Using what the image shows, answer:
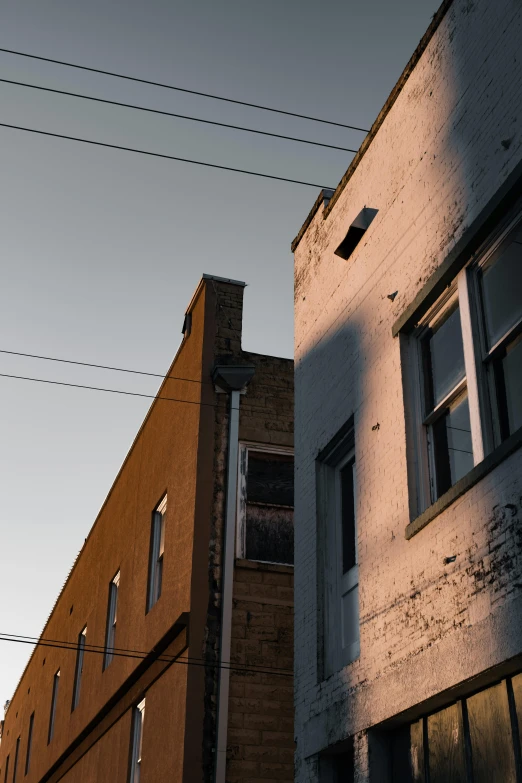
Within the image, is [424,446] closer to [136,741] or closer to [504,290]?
[504,290]

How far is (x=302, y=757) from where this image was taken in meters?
8.43

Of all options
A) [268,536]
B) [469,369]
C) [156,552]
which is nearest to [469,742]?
[469,369]

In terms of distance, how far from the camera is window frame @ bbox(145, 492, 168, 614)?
1462cm

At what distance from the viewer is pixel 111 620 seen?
56.9 feet

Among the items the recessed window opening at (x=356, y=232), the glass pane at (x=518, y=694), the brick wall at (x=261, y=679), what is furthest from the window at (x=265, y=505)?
the glass pane at (x=518, y=694)

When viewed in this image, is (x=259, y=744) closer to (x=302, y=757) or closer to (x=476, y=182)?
(x=302, y=757)

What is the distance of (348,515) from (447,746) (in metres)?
2.76

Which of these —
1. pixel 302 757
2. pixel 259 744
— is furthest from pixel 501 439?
pixel 259 744

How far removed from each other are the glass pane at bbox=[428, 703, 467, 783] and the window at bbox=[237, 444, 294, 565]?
6.73m

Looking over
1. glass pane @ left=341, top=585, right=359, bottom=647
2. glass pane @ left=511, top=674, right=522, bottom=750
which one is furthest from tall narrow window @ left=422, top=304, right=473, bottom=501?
Result: glass pane @ left=341, top=585, right=359, bottom=647

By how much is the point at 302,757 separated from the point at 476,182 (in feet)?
16.0

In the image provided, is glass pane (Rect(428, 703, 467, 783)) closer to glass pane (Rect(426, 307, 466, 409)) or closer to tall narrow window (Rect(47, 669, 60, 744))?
glass pane (Rect(426, 307, 466, 409))

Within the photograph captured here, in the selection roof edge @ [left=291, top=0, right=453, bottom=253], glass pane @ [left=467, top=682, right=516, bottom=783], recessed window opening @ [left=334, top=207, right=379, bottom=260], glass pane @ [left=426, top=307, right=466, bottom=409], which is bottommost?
glass pane @ [left=467, top=682, right=516, bottom=783]

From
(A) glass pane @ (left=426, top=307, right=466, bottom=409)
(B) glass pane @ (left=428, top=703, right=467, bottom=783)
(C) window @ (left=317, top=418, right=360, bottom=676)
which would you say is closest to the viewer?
(B) glass pane @ (left=428, top=703, right=467, bottom=783)
